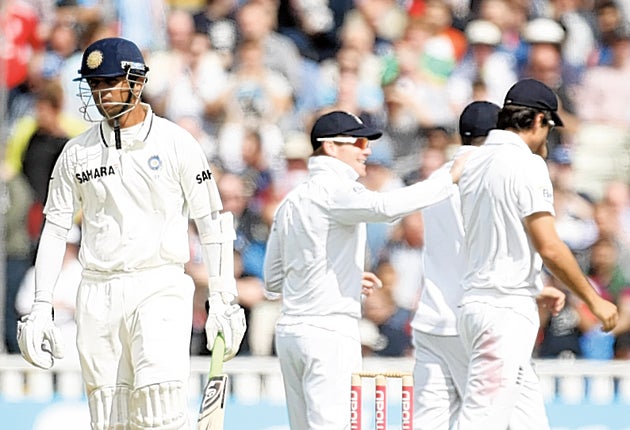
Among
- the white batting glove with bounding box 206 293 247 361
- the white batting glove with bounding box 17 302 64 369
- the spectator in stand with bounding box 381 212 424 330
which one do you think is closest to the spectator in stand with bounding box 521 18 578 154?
the spectator in stand with bounding box 381 212 424 330

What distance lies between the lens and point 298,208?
7820 mm

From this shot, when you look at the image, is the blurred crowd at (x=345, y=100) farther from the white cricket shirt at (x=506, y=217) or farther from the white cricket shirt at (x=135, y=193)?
the white cricket shirt at (x=135, y=193)

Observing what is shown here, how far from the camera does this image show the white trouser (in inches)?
254

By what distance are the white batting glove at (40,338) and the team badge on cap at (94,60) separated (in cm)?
97

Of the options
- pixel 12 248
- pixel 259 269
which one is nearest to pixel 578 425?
pixel 259 269

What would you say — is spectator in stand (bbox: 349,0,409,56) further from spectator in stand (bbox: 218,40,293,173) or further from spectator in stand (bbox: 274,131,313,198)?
spectator in stand (bbox: 274,131,313,198)

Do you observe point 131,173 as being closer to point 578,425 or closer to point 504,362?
point 504,362

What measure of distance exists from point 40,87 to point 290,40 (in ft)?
5.47

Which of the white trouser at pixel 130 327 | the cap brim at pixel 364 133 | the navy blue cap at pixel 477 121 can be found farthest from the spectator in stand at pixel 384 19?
the white trouser at pixel 130 327

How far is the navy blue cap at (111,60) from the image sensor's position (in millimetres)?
6559

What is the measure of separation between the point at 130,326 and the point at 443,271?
76.3 inches

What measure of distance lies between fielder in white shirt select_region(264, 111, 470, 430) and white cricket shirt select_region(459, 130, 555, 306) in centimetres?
61

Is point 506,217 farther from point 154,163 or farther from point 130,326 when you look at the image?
point 130,326

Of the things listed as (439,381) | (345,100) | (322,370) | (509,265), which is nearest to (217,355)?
(322,370)
